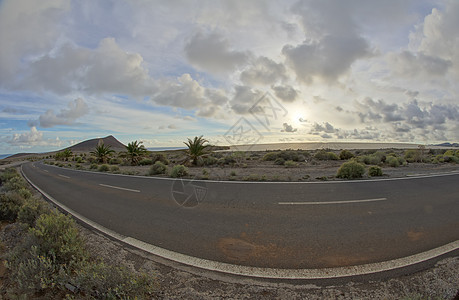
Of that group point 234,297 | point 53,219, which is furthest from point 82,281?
point 234,297

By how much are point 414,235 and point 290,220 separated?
245cm

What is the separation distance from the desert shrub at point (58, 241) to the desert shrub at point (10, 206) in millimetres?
4146

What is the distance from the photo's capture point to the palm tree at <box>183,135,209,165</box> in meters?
19.3

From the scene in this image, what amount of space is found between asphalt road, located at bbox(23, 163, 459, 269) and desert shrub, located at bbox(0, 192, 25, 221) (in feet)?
4.63

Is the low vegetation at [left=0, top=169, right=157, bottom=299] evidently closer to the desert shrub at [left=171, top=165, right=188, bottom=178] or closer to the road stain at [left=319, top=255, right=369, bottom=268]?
the road stain at [left=319, top=255, right=369, bottom=268]

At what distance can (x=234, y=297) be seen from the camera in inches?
101

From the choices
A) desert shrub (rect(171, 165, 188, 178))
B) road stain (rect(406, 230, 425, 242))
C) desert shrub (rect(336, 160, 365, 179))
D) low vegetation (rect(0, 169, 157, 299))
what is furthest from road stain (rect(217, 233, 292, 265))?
desert shrub (rect(171, 165, 188, 178))

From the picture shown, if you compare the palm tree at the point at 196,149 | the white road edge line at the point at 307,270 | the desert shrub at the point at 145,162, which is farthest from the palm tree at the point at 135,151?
the white road edge line at the point at 307,270

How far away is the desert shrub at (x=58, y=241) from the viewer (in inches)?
124

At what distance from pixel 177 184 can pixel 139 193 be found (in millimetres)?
2106

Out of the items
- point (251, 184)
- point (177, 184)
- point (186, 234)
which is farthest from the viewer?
point (177, 184)

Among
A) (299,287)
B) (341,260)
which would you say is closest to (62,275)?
(299,287)

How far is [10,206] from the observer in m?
6.25

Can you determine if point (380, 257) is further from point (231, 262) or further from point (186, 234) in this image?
point (186, 234)
